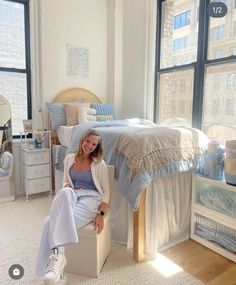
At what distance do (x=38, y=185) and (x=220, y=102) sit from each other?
2394mm

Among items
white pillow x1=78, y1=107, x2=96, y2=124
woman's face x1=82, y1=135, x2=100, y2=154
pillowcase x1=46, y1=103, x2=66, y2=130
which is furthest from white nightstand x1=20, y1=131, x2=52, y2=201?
woman's face x1=82, y1=135, x2=100, y2=154

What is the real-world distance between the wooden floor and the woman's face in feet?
3.51

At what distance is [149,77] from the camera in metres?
3.50

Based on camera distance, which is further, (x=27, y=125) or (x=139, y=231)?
(x=27, y=125)

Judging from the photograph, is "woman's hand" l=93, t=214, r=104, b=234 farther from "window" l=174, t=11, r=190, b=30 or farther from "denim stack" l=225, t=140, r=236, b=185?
"window" l=174, t=11, r=190, b=30

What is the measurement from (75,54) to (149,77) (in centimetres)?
114

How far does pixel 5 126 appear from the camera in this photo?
3143 millimetres

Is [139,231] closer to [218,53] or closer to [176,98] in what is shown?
[176,98]

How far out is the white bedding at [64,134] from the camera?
3.06 m

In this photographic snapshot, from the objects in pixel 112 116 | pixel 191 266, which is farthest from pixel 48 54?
pixel 191 266

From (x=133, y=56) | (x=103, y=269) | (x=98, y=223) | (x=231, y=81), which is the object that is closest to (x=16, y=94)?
(x=133, y=56)

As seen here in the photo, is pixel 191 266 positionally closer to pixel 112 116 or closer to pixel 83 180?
pixel 83 180

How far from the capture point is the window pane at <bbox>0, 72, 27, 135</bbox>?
331 centimetres

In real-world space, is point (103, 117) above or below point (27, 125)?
above
